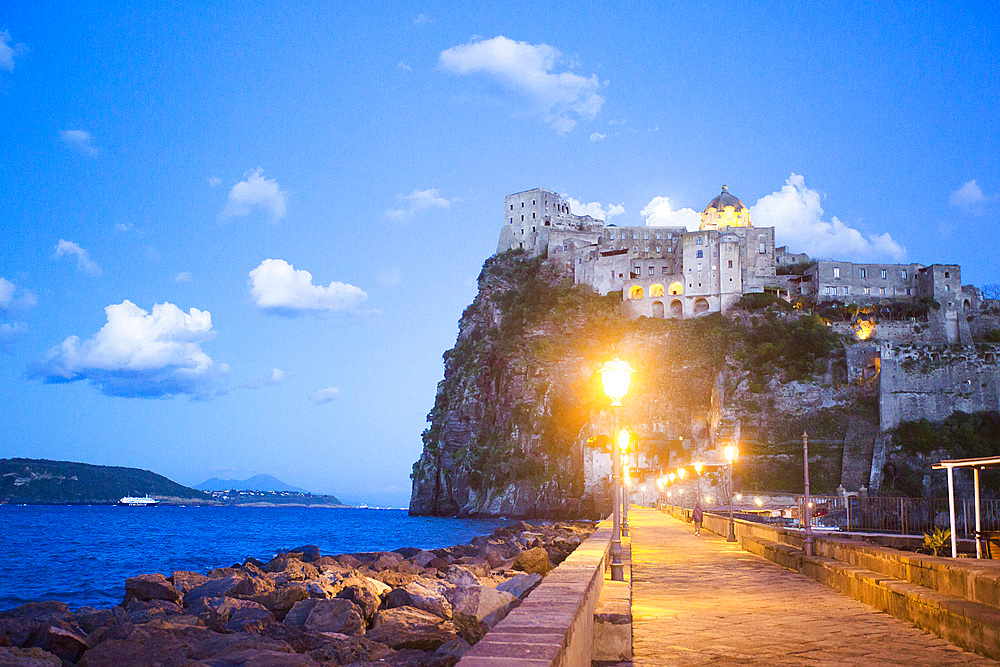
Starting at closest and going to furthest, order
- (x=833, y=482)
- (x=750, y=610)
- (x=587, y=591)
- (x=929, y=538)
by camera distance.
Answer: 1. (x=587, y=591)
2. (x=750, y=610)
3. (x=929, y=538)
4. (x=833, y=482)

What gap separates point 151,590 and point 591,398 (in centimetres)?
6667

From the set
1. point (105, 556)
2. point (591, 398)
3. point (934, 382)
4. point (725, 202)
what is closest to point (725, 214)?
point (725, 202)

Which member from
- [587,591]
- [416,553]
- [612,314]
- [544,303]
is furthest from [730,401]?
[587,591]

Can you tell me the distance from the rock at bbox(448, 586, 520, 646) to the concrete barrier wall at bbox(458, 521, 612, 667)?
207 centimetres

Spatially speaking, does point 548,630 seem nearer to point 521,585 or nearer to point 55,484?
point 521,585

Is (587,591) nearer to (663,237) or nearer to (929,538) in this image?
(929,538)

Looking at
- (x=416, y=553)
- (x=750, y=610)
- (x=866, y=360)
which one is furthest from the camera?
(x=866, y=360)

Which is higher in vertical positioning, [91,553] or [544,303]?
[544,303]

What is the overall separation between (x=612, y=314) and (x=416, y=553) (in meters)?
61.3

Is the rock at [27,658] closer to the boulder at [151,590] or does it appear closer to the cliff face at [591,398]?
the boulder at [151,590]

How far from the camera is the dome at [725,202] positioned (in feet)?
306

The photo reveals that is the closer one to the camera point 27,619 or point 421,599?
point 27,619

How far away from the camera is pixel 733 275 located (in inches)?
3130

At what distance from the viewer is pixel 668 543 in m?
20.6
